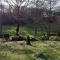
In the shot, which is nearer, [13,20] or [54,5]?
[13,20]

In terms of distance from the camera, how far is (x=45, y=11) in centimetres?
2802

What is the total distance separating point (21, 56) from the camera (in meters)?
9.97

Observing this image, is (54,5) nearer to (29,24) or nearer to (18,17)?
(29,24)

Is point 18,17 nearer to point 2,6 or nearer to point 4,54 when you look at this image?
point 2,6

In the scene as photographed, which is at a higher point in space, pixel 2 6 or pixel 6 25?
pixel 2 6

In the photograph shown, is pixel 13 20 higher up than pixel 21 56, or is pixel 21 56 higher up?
pixel 13 20

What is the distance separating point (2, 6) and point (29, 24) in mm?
7354

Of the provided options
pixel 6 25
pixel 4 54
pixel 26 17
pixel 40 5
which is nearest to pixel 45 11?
pixel 40 5

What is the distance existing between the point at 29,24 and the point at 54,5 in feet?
16.6

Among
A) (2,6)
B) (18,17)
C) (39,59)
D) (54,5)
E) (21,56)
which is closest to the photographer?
(39,59)

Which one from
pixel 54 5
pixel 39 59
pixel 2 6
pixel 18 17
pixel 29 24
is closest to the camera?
pixel 39 59

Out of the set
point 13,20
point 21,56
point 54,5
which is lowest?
point 21,56

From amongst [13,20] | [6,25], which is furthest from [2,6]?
[13,20]

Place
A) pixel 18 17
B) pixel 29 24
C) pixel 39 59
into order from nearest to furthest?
pixel 39 59
pixel 18 17
pixel 29 24
